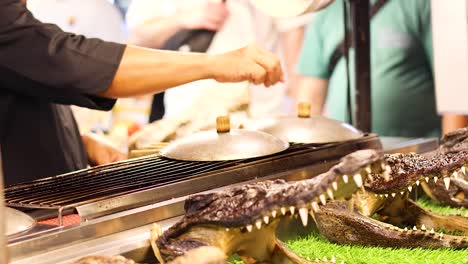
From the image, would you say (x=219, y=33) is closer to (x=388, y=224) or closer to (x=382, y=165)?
(x=388, y=224)

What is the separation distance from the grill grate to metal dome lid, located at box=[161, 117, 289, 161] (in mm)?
20

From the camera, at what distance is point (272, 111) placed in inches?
179

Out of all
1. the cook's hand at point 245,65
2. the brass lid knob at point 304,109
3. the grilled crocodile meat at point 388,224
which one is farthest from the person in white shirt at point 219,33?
the grilled crocodile meat at point 388,224

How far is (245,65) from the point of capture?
223 cm

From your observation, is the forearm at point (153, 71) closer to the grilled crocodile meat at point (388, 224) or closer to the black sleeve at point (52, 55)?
the black sleeve at point (52, 55)

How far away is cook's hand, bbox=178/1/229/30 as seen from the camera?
4.36m

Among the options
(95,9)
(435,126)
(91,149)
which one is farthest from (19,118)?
(435,126)

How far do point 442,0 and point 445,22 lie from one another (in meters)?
0.12

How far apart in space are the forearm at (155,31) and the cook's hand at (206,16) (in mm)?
51

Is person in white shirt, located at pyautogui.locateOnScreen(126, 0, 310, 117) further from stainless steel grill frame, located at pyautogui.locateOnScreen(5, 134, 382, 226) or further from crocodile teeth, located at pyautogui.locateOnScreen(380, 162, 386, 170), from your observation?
crocodile teeth, located at pyautogui.locateOnScreen(380, 162, 386, 170)

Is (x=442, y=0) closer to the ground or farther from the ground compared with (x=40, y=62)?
farther from the ground

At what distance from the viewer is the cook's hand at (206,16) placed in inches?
172

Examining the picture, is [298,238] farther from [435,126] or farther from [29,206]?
[435,126]

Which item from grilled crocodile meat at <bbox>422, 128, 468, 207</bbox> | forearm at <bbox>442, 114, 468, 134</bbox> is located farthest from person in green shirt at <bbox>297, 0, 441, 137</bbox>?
grilled crocodile meat at <bbox>422, 128, 468, 207</bbox>
